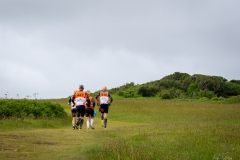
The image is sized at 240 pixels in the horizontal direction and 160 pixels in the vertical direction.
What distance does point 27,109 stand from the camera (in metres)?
23.8

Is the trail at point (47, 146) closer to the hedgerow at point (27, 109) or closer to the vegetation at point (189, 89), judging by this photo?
the hedgerow at point (27, 109)

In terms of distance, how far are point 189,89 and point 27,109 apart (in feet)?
182

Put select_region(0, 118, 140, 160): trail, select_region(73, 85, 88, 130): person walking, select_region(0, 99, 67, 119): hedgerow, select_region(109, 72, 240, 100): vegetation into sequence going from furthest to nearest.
Answer: 1. select_region(109, 72, 240, 100): vegetation
2. select_region(0, 99, 67, 119): hedgerow
3. select_region(73, 85, 88, 130): person walking
4. select_region(0, 118, 140, 160): trail

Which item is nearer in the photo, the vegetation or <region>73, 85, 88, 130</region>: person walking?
<region>73, 85, 88, 130</region>: person walking

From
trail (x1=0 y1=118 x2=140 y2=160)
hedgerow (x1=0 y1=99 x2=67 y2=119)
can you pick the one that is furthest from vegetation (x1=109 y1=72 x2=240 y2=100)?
trail (x1=0 y1=118 x2=140 y2=160)

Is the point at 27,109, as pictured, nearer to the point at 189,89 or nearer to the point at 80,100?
the point at 80,100

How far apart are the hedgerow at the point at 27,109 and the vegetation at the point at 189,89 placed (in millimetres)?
41651

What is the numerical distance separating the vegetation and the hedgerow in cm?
4165

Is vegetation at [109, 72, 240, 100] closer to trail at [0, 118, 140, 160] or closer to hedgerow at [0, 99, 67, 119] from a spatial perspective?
hedgerow at [0, 99, 67, 119]

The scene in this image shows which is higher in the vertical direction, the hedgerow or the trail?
the hedgerow

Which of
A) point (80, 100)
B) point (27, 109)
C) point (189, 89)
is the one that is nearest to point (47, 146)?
point (80, 100)

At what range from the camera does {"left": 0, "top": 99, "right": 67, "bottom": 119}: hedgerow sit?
2252cm

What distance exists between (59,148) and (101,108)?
30.2ft

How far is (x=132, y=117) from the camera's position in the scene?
34.2 metres
